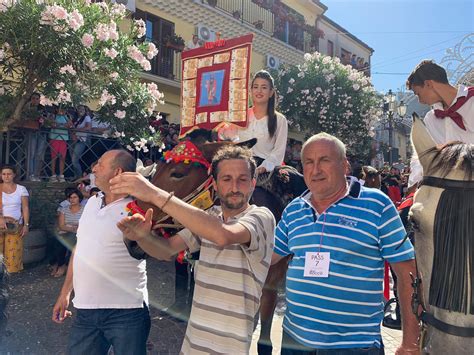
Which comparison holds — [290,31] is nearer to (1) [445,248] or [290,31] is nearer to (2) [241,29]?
(2) [241,29]

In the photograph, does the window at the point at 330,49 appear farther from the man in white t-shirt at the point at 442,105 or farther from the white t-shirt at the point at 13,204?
the man in white t-shirt at the point at 442,105

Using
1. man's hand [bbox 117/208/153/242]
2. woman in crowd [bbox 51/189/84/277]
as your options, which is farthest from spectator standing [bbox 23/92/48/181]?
man's hand [bbox 117/208/153/242]

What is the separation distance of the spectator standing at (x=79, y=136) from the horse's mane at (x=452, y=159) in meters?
8.72

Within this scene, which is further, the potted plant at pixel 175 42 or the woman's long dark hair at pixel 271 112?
the potted plant at pixel 175 42

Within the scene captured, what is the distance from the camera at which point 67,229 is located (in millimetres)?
7410

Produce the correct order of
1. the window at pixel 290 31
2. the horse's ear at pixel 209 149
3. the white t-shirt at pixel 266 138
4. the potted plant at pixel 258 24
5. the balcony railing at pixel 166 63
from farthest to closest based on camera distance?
the window at pixel 290 31 < the potted plant at pixel 258 24 < the balcony railing at pixel 166 63 < the white t-shirt at pixel 266 138 < the horse's ear at pixel 209 149

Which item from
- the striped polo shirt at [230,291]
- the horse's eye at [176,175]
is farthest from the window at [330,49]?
the striped polo shirt at [230,291]

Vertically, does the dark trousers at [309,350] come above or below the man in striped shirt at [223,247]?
below

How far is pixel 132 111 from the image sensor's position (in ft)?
24.7

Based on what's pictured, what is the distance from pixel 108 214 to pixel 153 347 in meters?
2.39

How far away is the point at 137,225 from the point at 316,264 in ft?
3.16

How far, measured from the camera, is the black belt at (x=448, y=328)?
1.59 metres

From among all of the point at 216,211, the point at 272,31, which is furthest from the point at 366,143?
the point at 216,211

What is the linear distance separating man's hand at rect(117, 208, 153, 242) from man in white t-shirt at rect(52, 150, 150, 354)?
2.29 ft
